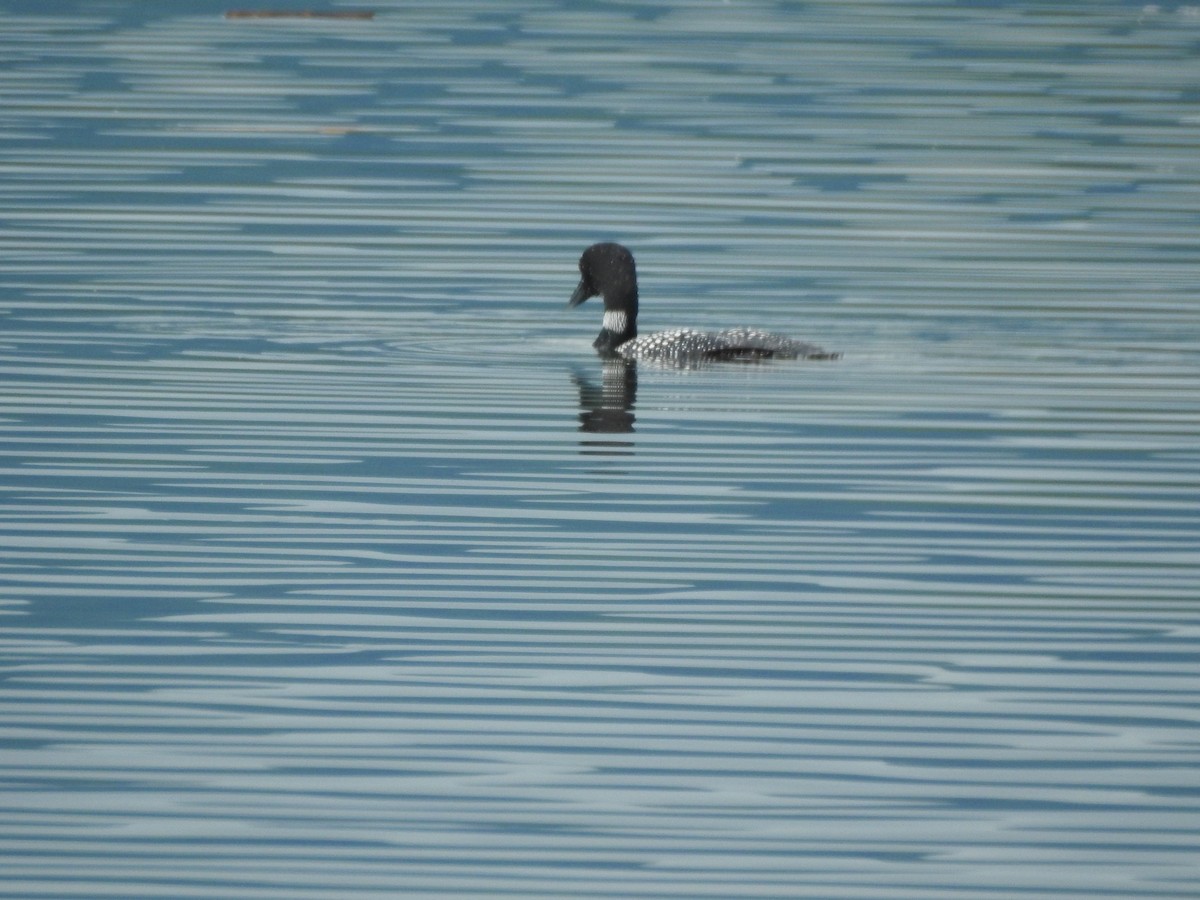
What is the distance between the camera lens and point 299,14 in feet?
110

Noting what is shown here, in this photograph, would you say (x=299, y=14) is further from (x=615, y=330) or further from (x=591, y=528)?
(x=591, y=528)

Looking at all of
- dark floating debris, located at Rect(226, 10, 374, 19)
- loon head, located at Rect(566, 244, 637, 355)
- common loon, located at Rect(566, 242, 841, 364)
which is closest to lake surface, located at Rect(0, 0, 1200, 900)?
common loon, located at Rect(566, 242, 841, 364)

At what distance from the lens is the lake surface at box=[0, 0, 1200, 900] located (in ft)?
Answer: 21.4

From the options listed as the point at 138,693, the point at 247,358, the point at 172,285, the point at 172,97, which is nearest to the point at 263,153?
the point at 172,97

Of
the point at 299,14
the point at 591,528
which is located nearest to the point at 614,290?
the point at 591,528

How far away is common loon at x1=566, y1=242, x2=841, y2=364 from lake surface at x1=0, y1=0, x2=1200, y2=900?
0.20 meters

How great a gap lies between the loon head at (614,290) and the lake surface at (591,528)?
1.11 feet

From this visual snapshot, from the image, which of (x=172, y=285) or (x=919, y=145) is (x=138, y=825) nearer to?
(x=172, y=285)

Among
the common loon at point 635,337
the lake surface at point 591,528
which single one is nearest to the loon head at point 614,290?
the common loon at point 635,337

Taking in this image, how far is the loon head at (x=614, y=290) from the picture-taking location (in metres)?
14.2

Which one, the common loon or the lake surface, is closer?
the lake surface

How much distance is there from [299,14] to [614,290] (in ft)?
65.6

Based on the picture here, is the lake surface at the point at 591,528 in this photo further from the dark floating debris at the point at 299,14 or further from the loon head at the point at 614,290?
the dark floating debris at the point at 299,14

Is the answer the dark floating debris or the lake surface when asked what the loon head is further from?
the dark floating debris
